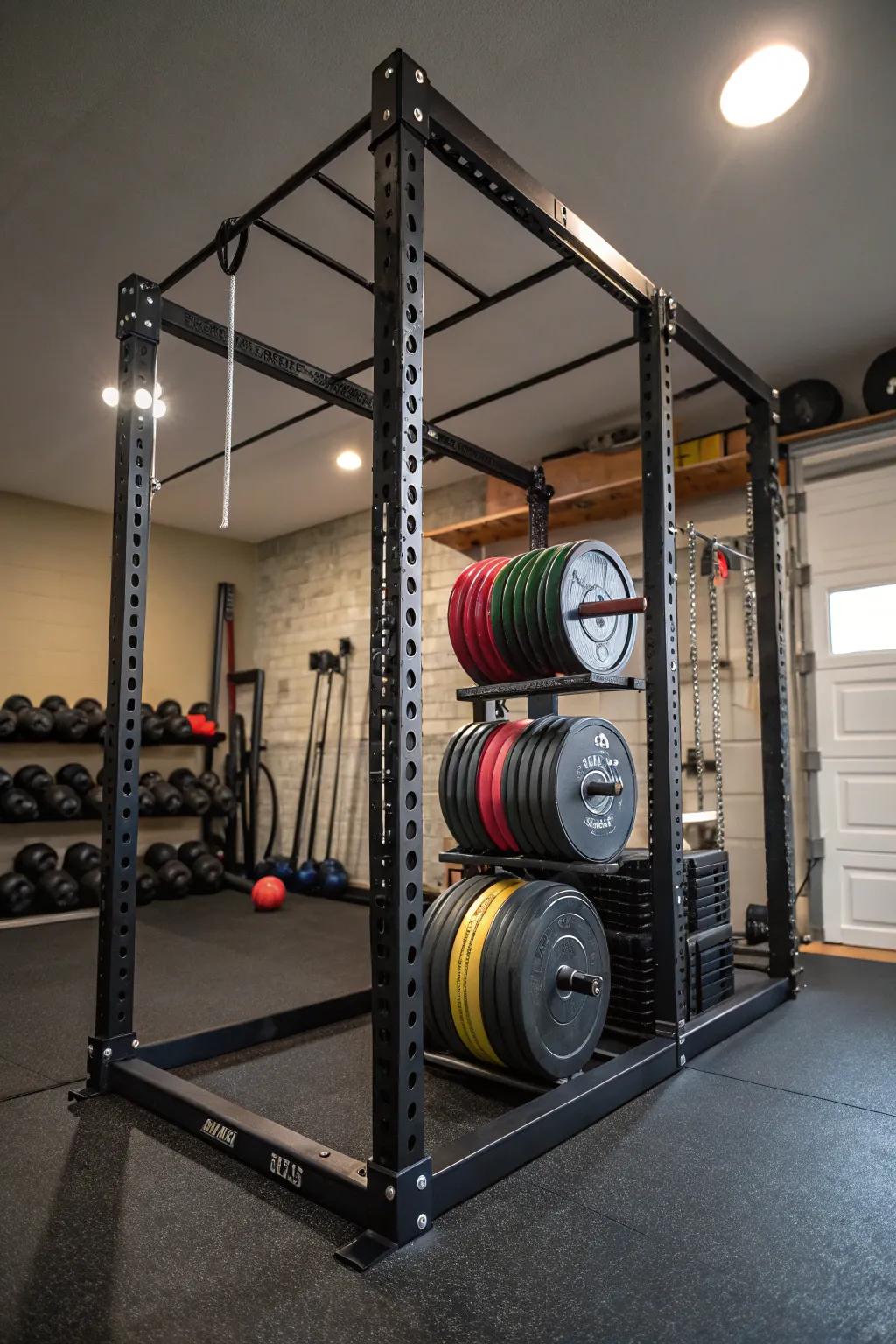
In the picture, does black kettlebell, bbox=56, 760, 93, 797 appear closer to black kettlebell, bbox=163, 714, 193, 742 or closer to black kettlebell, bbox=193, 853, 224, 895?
black kettlebell, bbox=163, 714, 193, 742

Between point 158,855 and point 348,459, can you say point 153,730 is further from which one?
point 348,459

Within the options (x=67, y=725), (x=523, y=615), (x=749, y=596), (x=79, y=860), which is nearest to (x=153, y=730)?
(x=67, y=725)

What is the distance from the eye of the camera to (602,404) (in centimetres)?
445

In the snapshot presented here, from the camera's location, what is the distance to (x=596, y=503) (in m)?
4.59

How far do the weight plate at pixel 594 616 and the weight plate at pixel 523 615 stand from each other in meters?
0.10

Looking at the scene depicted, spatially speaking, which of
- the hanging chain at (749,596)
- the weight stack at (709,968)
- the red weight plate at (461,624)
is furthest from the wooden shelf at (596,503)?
the weight stack at (709,968)

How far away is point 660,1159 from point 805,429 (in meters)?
3.43

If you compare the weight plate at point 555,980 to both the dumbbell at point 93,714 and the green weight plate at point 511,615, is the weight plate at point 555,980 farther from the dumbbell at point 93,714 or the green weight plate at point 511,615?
the dumbbell at point 93,714

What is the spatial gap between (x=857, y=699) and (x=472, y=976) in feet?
8.82

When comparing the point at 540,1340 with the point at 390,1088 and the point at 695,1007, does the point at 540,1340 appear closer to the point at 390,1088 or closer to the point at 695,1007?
the point at 390,1088

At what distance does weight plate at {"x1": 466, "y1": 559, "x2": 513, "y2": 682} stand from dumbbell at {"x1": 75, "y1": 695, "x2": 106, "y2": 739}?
12.7 ft

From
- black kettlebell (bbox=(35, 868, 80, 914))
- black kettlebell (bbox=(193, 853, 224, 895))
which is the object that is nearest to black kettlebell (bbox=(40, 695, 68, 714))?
black kettlebell (bbox=(35, 868, 80, 914))

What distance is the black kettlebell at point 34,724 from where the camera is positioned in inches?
199

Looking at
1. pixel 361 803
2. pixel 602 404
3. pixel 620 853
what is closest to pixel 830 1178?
pixel 620 853
